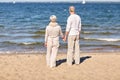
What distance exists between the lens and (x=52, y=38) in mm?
11945

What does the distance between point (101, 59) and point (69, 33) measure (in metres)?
2.18

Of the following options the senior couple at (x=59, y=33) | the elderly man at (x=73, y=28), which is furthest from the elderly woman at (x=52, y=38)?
the elderly man at (x=73, y=28)

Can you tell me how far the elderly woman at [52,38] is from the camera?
11.8 m

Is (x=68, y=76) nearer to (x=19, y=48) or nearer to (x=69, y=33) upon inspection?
(x=69, y=33)

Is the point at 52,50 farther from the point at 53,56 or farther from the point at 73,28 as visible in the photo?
the point at 73,28

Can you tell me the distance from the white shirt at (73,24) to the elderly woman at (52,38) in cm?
30

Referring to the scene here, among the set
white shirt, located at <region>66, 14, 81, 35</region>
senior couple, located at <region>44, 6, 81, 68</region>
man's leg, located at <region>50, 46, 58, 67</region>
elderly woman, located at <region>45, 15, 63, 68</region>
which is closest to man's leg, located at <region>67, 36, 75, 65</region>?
senior couple, located at <region>44, 6, 81, 68</region>

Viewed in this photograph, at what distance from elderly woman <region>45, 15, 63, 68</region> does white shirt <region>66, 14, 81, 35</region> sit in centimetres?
30

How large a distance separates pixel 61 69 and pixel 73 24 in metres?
1.47

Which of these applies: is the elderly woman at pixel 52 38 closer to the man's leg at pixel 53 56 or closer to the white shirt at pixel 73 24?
the man's leg at pixel 53 56

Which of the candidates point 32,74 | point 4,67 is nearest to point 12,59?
point 4,67

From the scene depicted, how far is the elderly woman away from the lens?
38.7 feet

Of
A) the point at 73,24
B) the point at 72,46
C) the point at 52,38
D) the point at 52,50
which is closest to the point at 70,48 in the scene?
the point at 72,46

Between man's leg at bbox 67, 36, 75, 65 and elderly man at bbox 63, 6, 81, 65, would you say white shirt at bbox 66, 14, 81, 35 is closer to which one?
elderly man at bbox 63, 6, 81, 65
